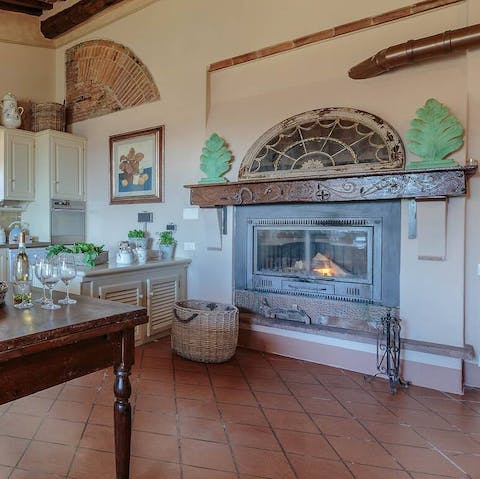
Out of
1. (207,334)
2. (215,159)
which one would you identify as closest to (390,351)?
(207,334)

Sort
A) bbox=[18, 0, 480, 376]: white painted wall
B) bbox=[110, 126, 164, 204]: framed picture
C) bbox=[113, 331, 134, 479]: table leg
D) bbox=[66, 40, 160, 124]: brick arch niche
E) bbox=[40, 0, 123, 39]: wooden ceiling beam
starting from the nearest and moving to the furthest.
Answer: bbox=[113, 331, 134, 479]: table leg, bbox=[18, 0, 480, 376]: white painted wall, bbox=[110, 126, 164, 204]: framed picture, bbox=[66, 40, 160, 124]: brick arch niche, bbox=[40, 0, 123, 39]: wooden ceiling beam

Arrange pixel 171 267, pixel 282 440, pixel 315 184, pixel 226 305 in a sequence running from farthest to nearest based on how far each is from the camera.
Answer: pixel 171 267 < pixel 226 305 < pixel 315 184 < pixel 282 440

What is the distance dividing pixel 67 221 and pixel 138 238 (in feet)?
4.63

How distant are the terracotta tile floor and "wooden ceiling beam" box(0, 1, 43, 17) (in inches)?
190

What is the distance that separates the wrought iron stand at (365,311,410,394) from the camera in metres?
2.77

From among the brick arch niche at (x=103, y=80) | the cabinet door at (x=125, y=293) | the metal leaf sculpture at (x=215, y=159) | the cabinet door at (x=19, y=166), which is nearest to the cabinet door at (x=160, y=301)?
the cabinet door at (x=125, y=293)

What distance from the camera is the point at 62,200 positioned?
189 inches

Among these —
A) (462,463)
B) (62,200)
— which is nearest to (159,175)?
(62,200)

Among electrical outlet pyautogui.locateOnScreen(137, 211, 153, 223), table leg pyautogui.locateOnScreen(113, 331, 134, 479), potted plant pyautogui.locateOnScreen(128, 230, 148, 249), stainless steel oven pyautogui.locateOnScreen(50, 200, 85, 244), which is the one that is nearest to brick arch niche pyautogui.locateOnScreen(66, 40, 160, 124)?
stainless steel oven pyautogui.locateOnScreen(50, 200, 85, 244)

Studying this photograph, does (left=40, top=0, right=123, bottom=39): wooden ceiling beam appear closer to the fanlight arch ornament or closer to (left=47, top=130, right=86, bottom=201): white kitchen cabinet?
(left=47, top=130, right=86, bottom=201): white kitchen cabinet

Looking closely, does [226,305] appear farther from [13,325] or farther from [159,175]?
[13,325]

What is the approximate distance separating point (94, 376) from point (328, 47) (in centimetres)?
328

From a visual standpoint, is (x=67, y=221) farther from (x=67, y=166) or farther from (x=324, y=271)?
(x=324, y=271)

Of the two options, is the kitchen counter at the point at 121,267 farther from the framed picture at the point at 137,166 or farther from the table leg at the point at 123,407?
the table leg at the point at 123,407
